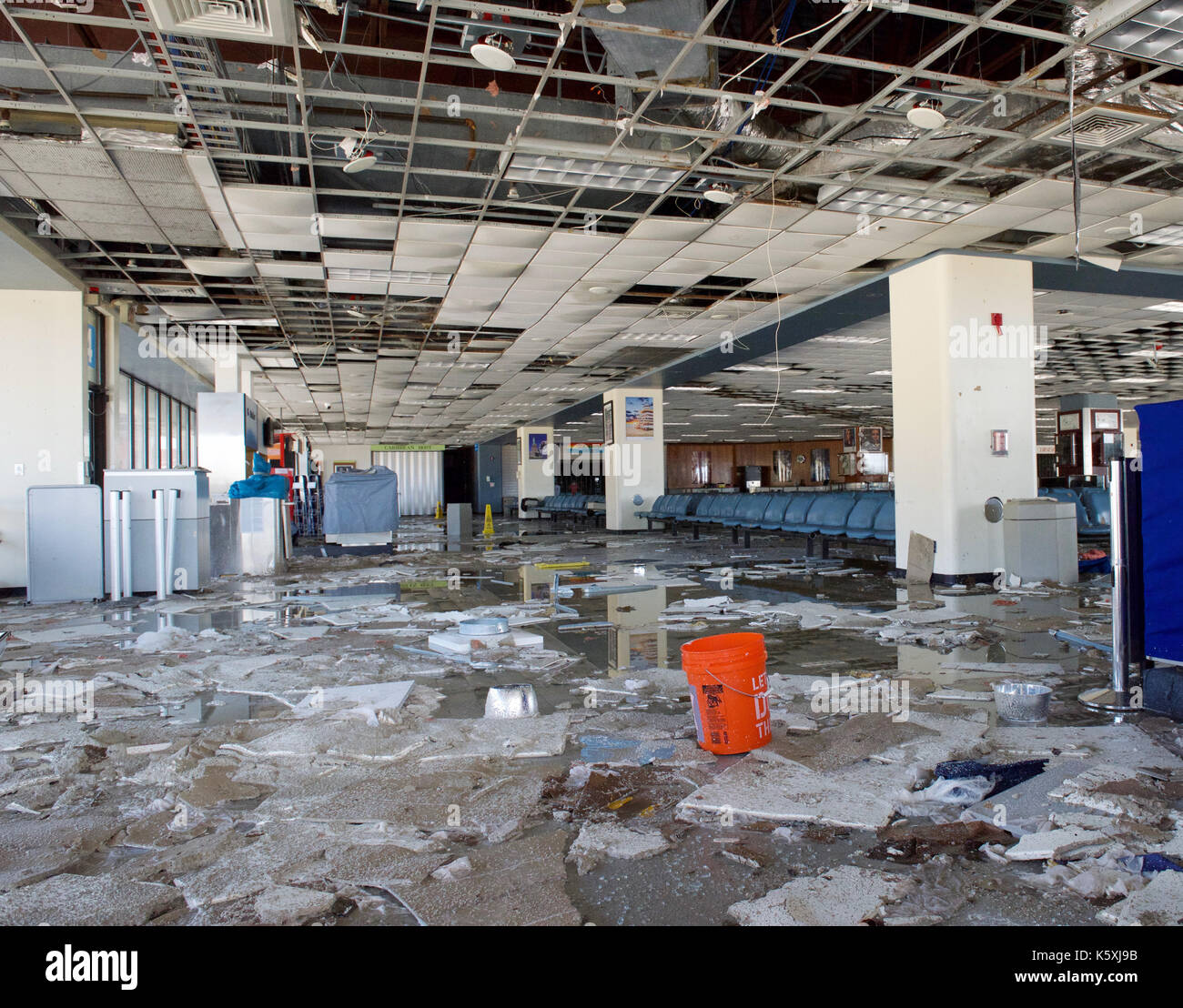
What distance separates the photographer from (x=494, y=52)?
4770 mm

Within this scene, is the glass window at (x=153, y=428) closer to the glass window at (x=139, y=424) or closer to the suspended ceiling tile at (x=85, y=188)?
the glass window at (x=139, y=424)

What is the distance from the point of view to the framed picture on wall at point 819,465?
39031 mm

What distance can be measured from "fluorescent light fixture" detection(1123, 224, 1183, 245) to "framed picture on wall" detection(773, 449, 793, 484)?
1239 inches

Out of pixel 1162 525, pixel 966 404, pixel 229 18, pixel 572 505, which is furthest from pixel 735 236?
pixel 572 505

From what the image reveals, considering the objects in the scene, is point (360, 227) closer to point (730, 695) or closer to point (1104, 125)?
point (1104, 125)

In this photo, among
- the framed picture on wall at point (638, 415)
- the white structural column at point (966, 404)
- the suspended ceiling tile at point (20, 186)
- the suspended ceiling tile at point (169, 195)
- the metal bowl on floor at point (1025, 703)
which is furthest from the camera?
the framed picture on wall at point (638, 415)

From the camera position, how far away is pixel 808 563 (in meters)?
10.4

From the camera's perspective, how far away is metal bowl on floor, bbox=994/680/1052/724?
121 inches

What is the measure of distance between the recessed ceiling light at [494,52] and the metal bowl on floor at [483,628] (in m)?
3.70

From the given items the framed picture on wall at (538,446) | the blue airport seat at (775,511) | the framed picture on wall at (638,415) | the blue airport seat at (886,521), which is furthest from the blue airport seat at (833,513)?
the framed picture on wall at (538,446)

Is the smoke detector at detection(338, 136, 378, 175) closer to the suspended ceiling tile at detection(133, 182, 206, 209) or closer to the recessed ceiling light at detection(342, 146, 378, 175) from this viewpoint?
the recessed ceiling light at detection(342, 146, 378, 175)

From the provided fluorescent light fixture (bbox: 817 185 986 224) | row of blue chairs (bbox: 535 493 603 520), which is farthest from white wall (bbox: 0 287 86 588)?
row of blue chairs (bbox: 535 493 603 520)
